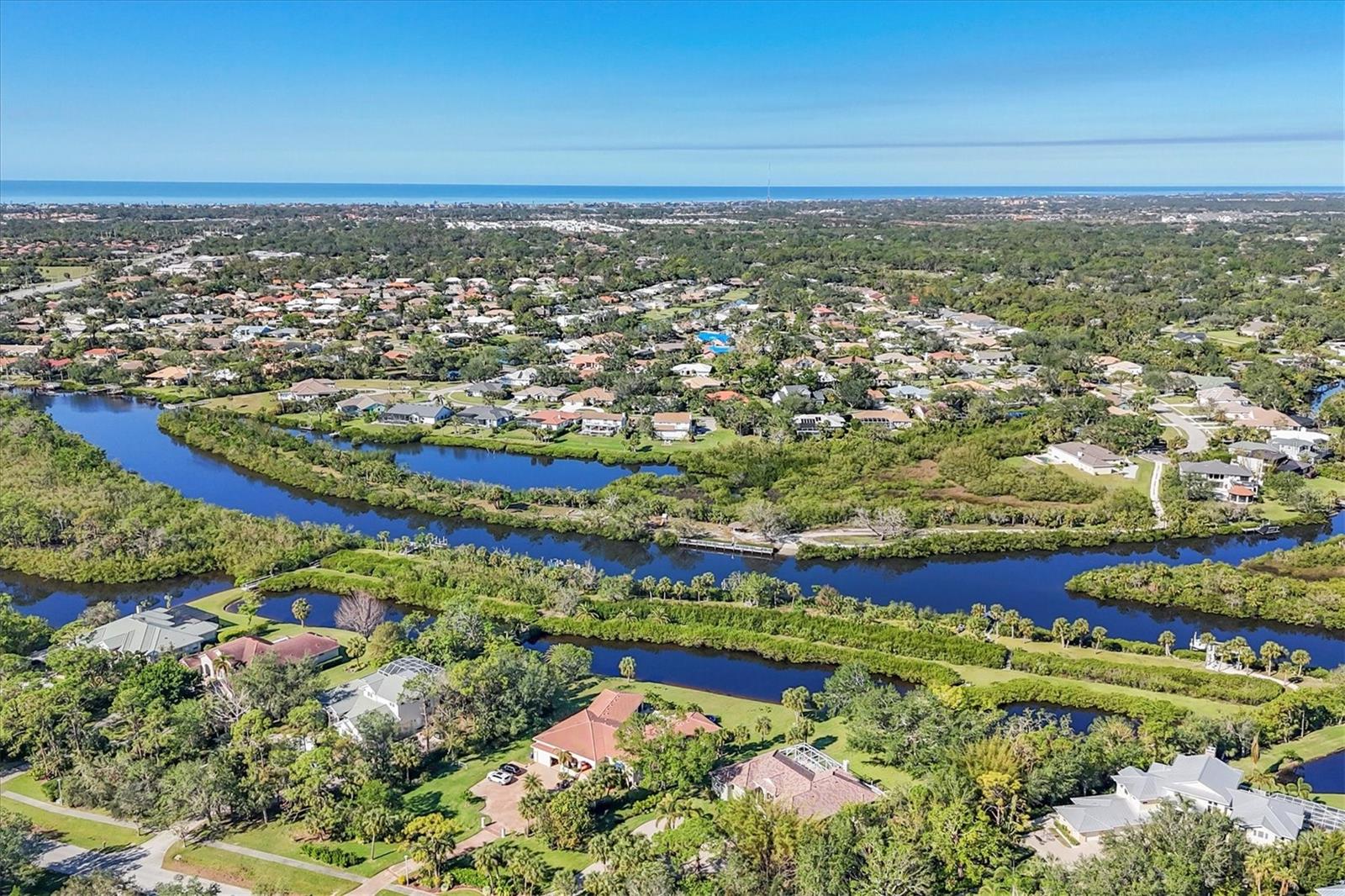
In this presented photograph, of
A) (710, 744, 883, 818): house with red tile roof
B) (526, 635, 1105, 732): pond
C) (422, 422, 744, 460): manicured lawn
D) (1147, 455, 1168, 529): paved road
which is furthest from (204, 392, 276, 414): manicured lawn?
(1147, 455, 1168, 529): paved road

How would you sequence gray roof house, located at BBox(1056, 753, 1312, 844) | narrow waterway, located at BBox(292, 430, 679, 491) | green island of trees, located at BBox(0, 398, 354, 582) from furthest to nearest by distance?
narrow waterway, located at BBox(292, 430, 679, 491) → green island of trees, located at BBox(0, 398, 354, 582) → gray roof house, located at BBox(1056, 753, 1312, 844)

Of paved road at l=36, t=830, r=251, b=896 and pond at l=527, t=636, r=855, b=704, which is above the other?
paved road at l=36, t=830, r=251, b=896

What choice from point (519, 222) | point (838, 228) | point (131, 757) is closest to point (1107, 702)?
point (131, 757)

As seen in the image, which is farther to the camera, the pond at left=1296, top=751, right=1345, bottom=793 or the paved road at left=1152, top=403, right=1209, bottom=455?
the paved road at left=1152, top=403, right=1209, bottom=455

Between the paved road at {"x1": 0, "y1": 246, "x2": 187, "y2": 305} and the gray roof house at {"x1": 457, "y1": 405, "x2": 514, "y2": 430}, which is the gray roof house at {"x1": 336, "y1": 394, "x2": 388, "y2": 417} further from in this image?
the paved road at {"x1": 0, "y1": 246, "x2": 187, "y2": 305}

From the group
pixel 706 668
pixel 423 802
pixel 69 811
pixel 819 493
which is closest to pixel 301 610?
pixel 69 811

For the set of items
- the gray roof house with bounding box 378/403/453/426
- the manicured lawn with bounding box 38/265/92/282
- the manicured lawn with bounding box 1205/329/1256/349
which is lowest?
the gray roof house with bounding box 378/403/453/426

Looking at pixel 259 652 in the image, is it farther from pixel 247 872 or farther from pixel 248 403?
pixel 248 403

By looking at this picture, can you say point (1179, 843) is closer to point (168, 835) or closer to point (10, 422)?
point (168, 835)
